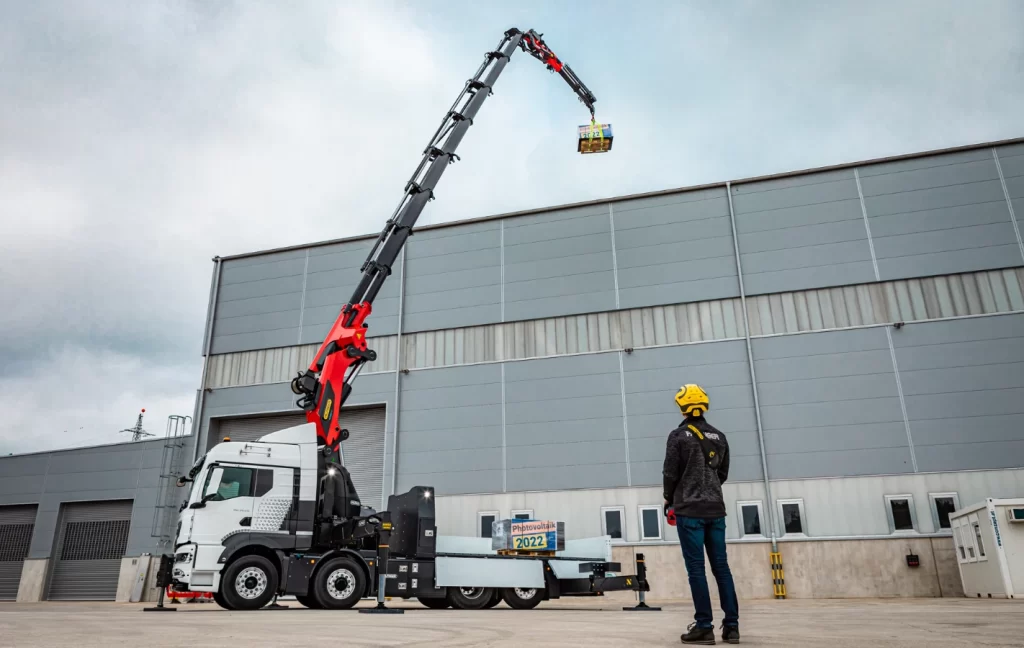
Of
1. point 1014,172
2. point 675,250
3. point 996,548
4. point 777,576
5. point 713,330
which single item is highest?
point 1014,172

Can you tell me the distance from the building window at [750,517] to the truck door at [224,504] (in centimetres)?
1413

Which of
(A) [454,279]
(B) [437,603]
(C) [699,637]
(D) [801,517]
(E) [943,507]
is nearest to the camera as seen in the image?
(C) [699,637]

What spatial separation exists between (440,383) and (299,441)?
34.7ft

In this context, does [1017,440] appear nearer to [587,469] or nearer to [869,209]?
[869,209]

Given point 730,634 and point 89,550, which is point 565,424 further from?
point 89,550

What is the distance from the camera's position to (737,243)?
2344 centimetres

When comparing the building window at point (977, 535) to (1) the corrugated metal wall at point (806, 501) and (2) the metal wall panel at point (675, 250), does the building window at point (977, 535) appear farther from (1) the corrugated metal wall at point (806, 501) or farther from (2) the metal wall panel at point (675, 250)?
(2) the metal wall panel at point (675, 250)

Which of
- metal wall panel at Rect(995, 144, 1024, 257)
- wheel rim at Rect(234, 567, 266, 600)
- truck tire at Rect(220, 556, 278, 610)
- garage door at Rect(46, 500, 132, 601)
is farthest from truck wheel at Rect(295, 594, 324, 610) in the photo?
metal wall panel at Rect(995, 144, 1024, 257)

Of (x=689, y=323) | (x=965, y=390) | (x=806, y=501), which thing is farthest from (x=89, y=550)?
(x=965, y=390)

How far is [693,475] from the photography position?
5324 mm

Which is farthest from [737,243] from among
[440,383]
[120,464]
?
[120,464]

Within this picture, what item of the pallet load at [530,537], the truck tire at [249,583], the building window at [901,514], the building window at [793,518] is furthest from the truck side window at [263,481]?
the building window at [901,514]

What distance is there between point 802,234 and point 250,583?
62.2ft

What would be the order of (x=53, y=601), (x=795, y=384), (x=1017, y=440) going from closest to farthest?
(x=1017, y=440), (x=795, y=384), (x=53, y=601)
